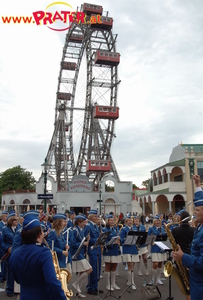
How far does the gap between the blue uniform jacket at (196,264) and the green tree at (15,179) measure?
224ft

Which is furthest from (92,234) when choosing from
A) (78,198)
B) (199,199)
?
(78,198)

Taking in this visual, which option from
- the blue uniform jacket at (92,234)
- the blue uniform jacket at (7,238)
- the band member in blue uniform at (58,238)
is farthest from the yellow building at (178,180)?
the band member in blue uniform at (58,238)

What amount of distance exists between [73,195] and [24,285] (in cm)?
3643

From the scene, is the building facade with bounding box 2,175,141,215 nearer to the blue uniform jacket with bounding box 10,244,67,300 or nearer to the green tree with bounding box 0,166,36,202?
the green tree with bounding box 0,166,36,202

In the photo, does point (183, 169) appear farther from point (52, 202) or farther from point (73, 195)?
point (52, 202)

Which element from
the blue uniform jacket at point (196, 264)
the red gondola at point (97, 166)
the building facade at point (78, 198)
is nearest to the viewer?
the blue uniform jacket at point (196, 264)

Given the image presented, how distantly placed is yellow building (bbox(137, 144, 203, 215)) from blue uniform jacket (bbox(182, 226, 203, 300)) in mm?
36801

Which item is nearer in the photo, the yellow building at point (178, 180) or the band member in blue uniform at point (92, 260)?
the band member in blue uniform at point (92, 260)

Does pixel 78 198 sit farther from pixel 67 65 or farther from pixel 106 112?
pixel 67 65

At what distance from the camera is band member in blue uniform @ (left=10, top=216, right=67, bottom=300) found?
331 centimetres

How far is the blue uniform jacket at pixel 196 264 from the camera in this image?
12.5 feet

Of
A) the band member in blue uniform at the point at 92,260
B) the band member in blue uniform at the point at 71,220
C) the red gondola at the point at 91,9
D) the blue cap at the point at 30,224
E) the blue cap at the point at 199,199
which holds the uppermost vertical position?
the red gondola at the point at 91,9

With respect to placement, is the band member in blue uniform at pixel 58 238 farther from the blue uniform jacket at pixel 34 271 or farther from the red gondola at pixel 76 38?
the red gondola at pixel 76 38

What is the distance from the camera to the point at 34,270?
3393 millimetres
